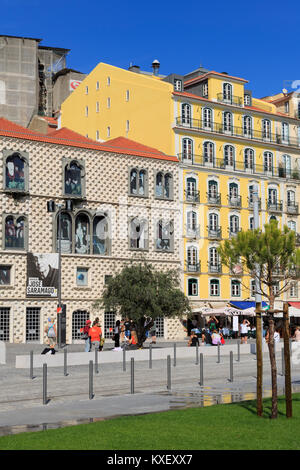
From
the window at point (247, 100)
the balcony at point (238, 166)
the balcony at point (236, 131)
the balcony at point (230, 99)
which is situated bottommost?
the balcony at point (238, 166)

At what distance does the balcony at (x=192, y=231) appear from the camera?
57625 mm

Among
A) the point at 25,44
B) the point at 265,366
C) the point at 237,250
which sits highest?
the point at 25,44

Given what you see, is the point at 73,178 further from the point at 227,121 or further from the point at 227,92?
the point at 227,92

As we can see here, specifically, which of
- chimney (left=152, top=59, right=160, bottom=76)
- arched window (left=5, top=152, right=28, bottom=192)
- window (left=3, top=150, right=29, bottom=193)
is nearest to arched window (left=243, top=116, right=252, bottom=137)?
chimney (left=152, top=59, right=160, bottom=76)

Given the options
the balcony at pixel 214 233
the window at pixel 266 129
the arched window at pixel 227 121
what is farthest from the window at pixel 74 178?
the window at pixel 266 129

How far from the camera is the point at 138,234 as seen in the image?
180 ft

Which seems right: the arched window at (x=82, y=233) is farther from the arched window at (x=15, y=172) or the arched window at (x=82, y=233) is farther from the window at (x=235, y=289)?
the window at (x=235, y=289)

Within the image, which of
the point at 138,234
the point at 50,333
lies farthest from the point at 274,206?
the point at 50,333

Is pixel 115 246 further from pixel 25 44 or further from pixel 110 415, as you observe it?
pixel 110 415

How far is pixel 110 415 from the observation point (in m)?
14.0

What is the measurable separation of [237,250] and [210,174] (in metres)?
40.9

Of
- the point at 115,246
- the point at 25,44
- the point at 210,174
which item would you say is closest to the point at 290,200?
the point at 210,174

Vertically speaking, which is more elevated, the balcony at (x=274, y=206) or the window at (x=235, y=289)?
the balcony at (x=274, y=206)

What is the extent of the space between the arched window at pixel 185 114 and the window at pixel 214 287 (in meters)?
12.2
